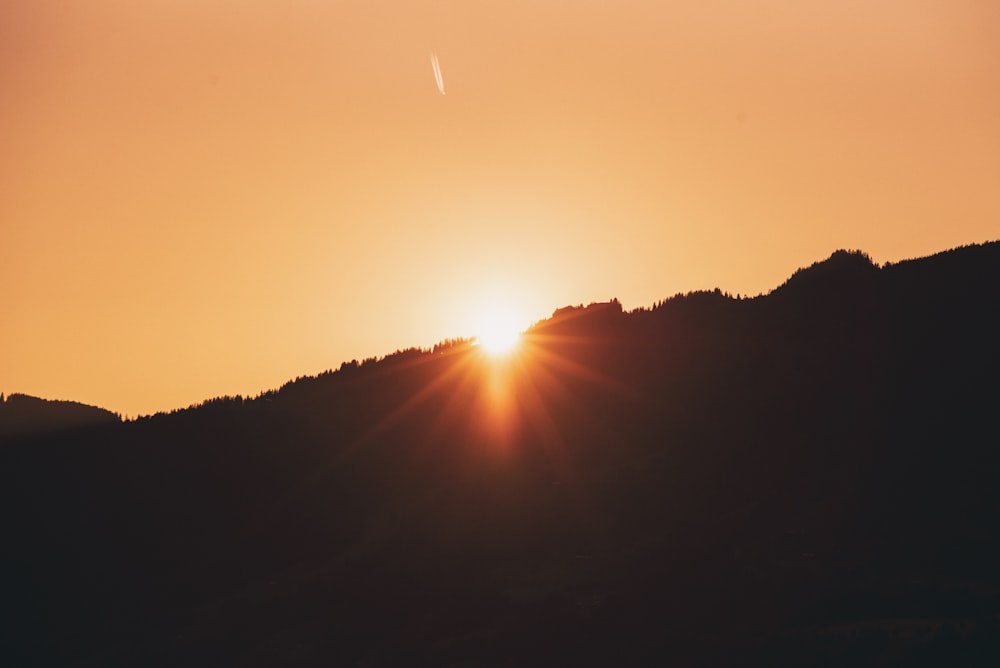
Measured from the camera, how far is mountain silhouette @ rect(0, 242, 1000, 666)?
38.3 meters

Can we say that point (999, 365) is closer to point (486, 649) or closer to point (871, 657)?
point (871, 657)

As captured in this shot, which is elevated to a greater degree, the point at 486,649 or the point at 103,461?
the point at 103,461

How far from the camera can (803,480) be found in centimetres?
4422

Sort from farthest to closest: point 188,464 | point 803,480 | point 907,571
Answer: point 188,464
point 803,480
point 907,571

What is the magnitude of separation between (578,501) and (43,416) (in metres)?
34.8

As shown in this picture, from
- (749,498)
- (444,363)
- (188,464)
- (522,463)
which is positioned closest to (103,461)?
(188,464)

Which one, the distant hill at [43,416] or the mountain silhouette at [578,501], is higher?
the distant hill at [43,416]

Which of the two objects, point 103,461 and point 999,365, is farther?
point 103,461

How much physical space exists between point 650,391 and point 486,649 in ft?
55.0

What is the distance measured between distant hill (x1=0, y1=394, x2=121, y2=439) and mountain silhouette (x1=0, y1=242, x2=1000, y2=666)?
132 inches

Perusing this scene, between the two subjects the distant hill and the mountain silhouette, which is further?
the distant hill

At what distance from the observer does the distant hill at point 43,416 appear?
63.1 m

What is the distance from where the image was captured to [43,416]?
69375mm

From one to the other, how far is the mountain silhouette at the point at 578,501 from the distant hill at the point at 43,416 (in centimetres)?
336
